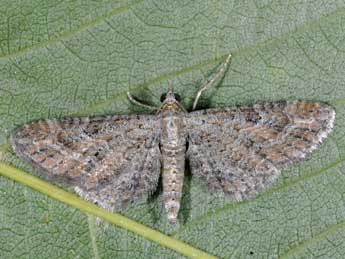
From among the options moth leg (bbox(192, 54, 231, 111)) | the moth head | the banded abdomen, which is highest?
moth leg (bbox(192, 54, 231, 111))

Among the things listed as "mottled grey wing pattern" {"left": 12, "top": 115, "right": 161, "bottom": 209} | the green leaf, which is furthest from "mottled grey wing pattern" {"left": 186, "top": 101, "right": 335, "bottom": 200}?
"mottled grey wing pattern" {"left": 12, "top": 115, "right": 161, "bottom": 209}

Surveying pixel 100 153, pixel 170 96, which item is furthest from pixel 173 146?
pixel 100 153

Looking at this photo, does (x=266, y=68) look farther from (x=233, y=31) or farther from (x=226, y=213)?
(x=226, y=213)

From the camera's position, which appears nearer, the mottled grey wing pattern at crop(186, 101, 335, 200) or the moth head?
the mottled grey wing pattern at crop(186, 101, 335, 200)

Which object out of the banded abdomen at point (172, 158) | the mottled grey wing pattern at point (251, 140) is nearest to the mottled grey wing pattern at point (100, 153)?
the banded abdomen at point (172, 158)

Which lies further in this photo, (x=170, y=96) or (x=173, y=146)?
(x=173, y=146)

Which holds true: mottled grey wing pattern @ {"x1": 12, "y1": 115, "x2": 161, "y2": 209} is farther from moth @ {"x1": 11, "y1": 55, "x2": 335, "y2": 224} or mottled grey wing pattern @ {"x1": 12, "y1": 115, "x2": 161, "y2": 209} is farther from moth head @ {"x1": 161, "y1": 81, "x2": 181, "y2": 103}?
moth head @ {"x1": 161, "y1": 81, "x2": 181, "y2": 103}

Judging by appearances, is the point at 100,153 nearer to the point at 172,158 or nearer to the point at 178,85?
the point at 172,158
